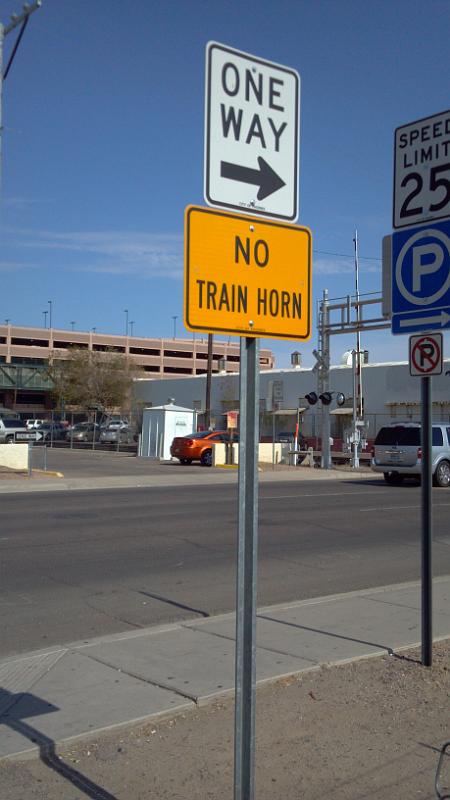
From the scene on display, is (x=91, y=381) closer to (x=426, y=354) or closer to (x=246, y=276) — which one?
(x=426, y=354)

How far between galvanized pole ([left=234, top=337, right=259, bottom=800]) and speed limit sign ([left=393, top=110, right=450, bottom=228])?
320cm

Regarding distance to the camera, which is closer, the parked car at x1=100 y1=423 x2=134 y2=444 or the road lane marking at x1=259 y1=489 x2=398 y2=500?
the road lane marking at x1=259 y1=489 x2=398 y2=500

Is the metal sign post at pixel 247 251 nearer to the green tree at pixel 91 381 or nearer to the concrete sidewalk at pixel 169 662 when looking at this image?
the concrete sidewalk at pixel 169 662

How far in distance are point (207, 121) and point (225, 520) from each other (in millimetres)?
11787

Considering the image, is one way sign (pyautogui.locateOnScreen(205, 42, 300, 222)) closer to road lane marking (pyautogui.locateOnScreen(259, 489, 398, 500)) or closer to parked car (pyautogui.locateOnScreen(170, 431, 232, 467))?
road lane marking (pyautogui.locateOnScreen(259, 489, 398, 500))

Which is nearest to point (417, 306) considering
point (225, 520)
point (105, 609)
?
point (105, 609)

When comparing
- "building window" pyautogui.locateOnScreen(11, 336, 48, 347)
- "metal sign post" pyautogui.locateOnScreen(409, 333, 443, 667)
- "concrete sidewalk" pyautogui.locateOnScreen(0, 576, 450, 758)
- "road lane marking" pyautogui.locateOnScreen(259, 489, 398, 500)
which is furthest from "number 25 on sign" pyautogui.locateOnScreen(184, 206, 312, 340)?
"building window" pyautogui.locateOnScreen(11, 336, 48, 347)

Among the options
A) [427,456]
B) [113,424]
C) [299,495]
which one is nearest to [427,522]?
[427,456]

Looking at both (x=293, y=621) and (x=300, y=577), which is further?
(x=300, y=577)

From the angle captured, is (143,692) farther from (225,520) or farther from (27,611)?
(225,520)

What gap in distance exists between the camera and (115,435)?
51.1m

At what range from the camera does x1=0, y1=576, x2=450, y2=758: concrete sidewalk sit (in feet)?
16.2

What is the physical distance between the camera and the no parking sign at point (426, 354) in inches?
228

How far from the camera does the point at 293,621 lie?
742 cm
